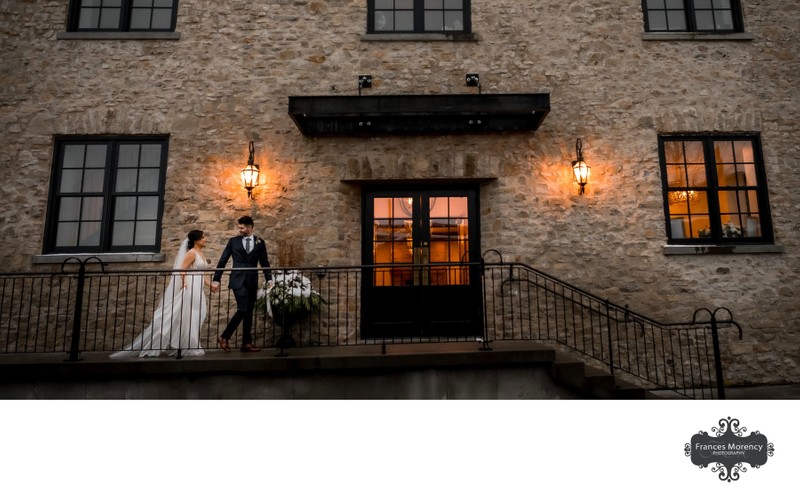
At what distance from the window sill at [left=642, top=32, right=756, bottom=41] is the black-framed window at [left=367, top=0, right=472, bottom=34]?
315cm

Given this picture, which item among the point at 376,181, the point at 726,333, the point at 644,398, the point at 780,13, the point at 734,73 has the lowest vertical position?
the point at 644,398

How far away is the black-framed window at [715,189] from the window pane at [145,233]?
8409 mm

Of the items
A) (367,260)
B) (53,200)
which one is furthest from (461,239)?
(53,200)

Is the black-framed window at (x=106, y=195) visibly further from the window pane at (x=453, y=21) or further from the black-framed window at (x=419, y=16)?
the window pane at (x=453, y=21)

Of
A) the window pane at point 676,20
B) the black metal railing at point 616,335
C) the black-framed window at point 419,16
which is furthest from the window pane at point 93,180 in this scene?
the window pane at point 676,20

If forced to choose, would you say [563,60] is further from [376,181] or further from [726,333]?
[726,333]

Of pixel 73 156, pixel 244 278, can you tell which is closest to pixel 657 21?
pixel 244 278

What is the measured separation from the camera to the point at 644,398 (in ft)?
17.2

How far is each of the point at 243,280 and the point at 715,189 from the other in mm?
7644

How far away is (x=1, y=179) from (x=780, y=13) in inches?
528

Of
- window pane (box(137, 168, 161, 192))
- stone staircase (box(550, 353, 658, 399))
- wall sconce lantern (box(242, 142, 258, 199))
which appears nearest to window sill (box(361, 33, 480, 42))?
wall sconce lantern (box(242, 142, 258, 199))

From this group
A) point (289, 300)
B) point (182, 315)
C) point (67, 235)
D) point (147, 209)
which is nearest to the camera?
point (182, 315)

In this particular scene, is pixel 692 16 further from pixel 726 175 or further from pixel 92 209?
pixel 92 209

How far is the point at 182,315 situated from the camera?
591 cm
